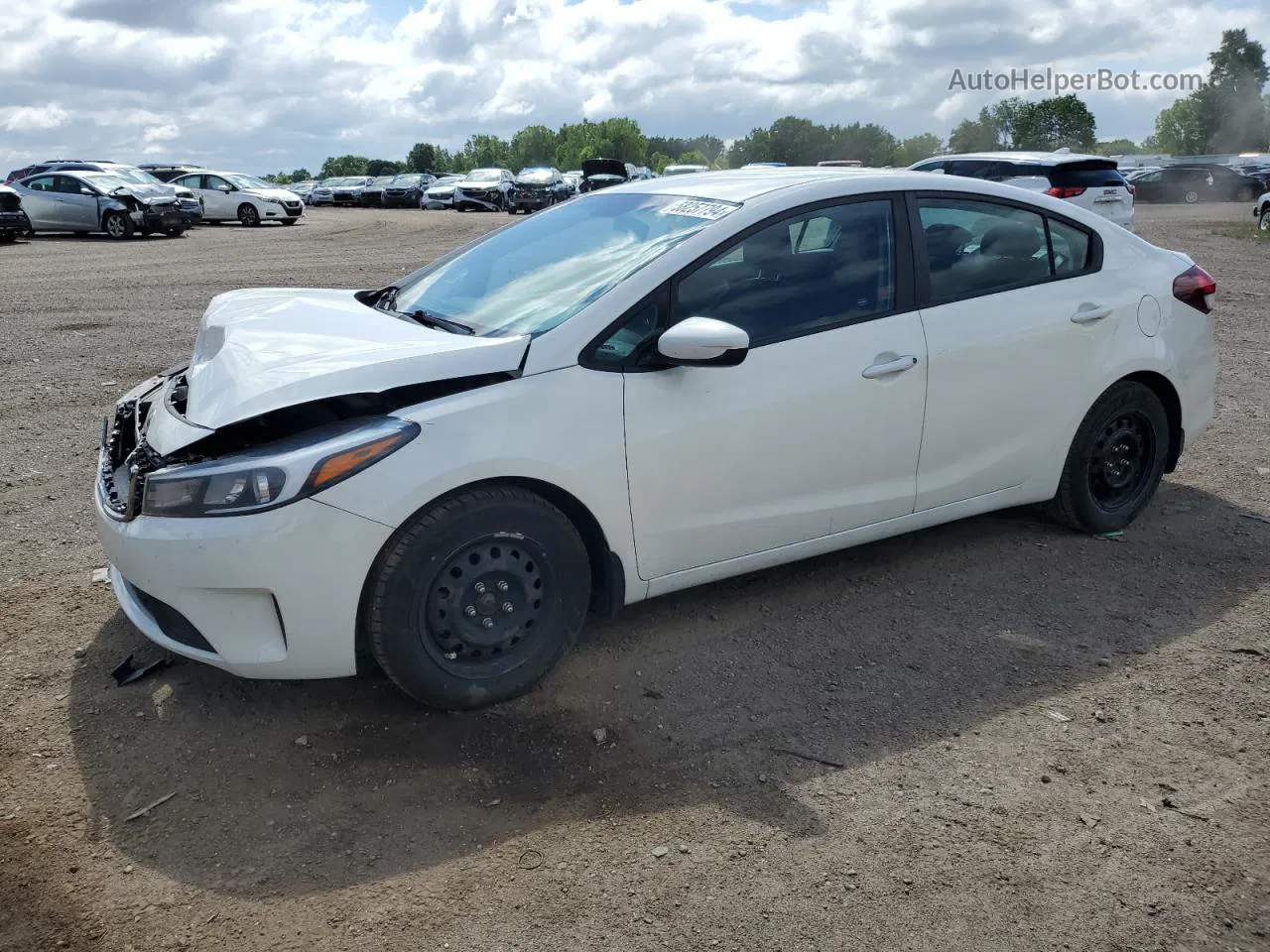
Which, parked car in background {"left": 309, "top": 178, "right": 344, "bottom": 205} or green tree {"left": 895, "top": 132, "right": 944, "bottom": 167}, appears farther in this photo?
green tree {"left": 895, "top": 132, "right": 944, "bottom": 167}

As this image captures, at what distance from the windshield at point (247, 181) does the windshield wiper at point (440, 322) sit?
29243 millimetres

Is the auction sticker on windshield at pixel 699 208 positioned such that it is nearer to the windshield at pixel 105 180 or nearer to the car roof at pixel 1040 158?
the car roof at pixel 1040 158

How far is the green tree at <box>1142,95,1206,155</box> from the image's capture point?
8775 centimetres

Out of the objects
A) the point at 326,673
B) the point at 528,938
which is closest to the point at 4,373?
the point at 326,673

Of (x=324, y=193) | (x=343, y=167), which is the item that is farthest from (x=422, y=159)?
(x=324, y=193)

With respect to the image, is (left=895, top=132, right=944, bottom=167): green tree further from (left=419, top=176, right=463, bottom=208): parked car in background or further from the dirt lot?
the dirt lot

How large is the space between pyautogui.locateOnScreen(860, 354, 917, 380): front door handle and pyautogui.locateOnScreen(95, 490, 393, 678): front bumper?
75.3 inches

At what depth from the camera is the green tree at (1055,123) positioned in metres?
87.6

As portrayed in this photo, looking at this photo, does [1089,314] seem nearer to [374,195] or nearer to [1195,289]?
[1195,289]

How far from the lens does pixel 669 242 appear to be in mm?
3977

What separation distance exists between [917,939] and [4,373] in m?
8.48

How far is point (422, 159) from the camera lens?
391 ft

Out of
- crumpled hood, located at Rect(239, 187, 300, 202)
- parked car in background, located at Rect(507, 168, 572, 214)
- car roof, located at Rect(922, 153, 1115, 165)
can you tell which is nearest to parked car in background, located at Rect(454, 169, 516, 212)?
parked car in background, located at Rect(507, 168, 572, 214)

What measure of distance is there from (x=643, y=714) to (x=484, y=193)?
36498mm
